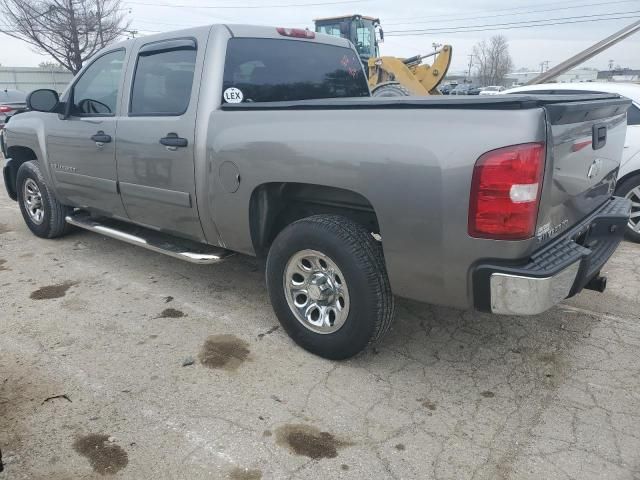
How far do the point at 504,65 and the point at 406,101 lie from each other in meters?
86.5

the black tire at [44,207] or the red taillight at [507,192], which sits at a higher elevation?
the red taillight at [507,192]

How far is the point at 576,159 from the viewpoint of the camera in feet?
8.94

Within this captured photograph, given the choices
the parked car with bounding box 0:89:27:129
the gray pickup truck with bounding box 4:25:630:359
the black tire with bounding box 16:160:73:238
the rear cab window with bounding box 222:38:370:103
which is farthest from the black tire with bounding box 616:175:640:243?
the parked car with bounding box 0:89:27:129

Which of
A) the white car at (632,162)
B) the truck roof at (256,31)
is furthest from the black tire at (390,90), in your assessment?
the truck roof at (256,31)

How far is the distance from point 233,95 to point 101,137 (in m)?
1.34

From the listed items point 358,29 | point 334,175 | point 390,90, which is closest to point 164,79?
point 334,175

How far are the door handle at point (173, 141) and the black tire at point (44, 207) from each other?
2.32m

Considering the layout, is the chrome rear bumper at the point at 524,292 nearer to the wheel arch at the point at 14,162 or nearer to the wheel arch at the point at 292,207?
the wheel arch at the point at 292,207

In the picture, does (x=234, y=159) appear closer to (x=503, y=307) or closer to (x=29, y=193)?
(x=503, y=307)

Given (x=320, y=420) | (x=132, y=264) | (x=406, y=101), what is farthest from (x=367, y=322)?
(x=132, y=264)

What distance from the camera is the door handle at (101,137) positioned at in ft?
13.9

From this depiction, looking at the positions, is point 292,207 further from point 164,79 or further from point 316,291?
point 164,79

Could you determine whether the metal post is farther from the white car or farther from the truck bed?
the truck bed

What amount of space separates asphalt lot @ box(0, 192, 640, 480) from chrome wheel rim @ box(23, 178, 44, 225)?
152 centimetres
